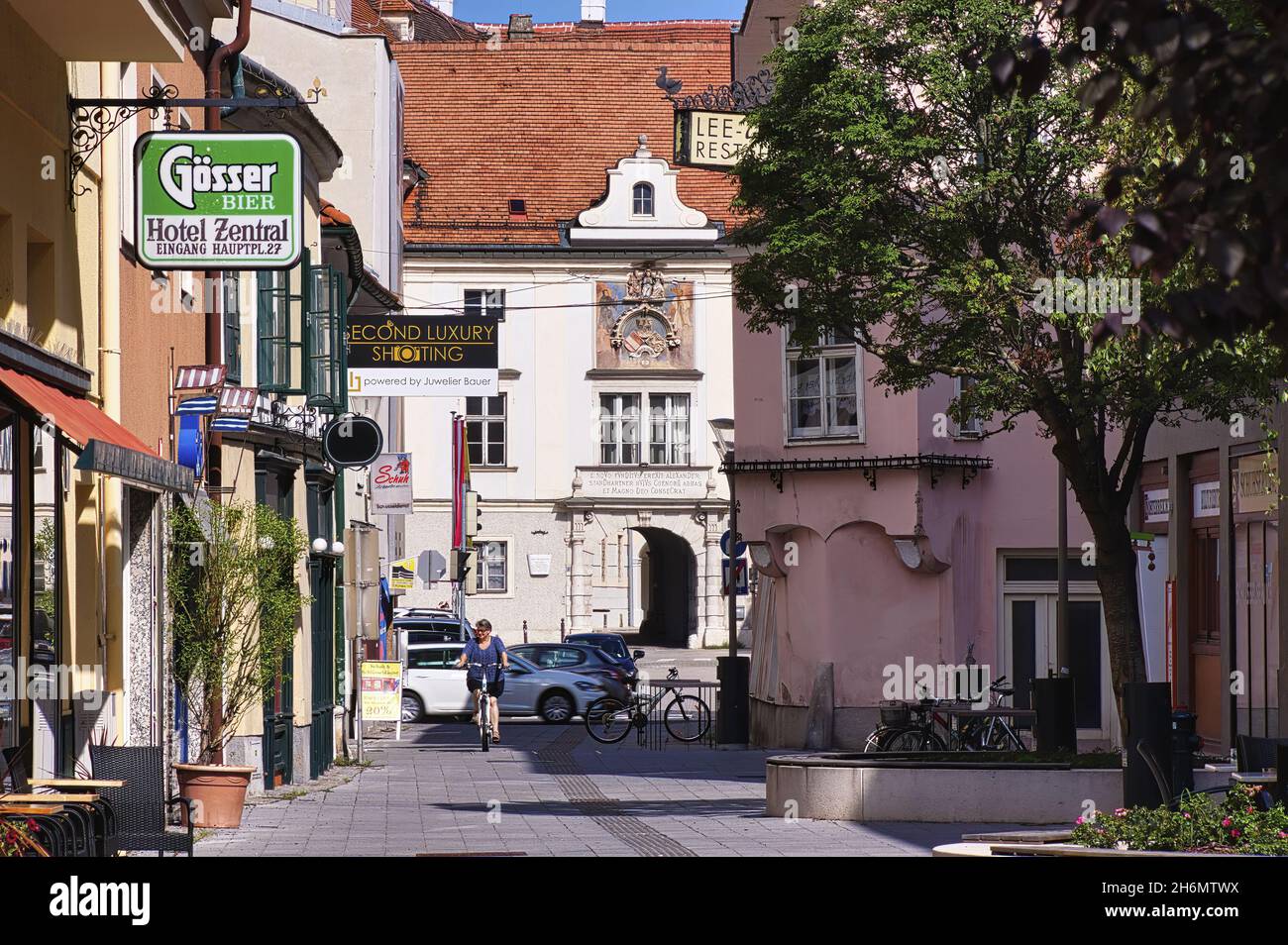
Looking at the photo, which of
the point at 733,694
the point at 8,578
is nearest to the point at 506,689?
the point at 733,694

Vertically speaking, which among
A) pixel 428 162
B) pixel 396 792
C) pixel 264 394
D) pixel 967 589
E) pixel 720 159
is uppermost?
pixel 428 162

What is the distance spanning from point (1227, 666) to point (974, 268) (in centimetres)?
761

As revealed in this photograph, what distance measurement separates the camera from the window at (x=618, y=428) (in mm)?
58281

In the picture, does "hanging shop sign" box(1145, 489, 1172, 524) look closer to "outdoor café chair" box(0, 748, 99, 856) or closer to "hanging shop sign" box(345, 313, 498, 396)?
"hanging shop sign" box(345, 313, 498, 396)

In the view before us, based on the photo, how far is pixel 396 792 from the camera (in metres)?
20.6

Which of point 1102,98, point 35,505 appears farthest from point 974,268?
point 1102,98

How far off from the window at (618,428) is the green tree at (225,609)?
40466mm

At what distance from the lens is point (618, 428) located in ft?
191

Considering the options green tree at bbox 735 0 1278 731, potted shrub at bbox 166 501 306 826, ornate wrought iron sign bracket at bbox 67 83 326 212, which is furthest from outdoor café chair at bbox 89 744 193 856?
green tree at bbox 735 0 1278 731

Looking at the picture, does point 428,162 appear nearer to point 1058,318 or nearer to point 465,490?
point 465,490

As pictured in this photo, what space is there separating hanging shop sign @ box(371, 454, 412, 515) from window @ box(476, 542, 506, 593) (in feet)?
94.8

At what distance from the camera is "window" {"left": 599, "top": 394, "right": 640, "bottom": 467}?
191 feet
